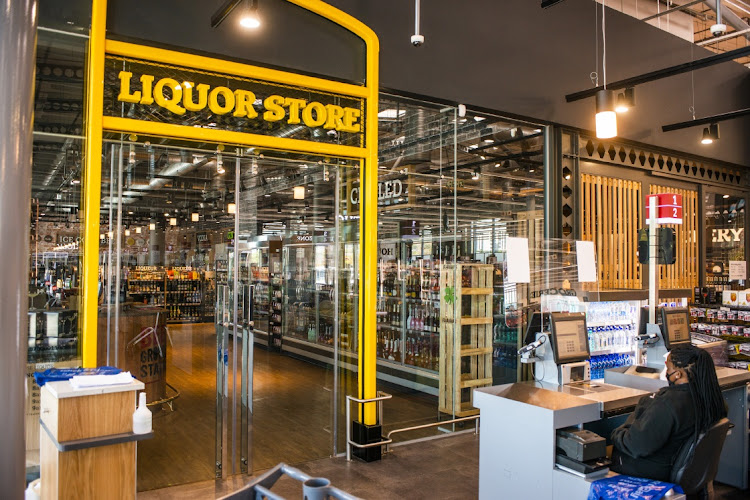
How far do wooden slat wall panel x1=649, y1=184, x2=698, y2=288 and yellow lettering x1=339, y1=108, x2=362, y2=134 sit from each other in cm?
563

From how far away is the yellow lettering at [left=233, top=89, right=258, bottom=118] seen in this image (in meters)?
4.75

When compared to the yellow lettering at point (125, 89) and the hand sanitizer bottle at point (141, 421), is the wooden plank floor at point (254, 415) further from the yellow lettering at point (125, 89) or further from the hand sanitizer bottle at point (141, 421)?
the hand sanitizer bottle at point (141, 421)

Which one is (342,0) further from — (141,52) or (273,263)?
(273,263)

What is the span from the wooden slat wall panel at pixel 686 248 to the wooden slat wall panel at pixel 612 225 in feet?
3.41

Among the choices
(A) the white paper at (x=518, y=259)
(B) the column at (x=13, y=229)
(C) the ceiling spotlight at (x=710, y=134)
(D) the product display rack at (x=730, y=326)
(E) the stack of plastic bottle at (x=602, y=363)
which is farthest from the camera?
(C) the ceiling spotlight at (x=710, y=134)

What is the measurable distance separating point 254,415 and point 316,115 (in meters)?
2.79

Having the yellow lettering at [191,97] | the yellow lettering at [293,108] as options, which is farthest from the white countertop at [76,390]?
the yellow lettering at [293,108]

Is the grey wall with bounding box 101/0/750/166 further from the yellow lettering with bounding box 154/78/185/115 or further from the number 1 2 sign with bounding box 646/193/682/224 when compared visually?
the number 1 2 sign with bounding box 646/193/682/224

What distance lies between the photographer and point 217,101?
467 cm

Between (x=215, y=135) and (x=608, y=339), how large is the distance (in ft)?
13.9

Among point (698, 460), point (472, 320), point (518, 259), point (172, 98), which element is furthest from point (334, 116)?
point (698, 460)

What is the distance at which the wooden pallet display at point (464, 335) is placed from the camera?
21.5ft

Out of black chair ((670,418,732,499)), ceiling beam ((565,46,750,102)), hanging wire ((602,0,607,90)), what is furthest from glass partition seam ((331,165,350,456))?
hanging wire ((602,0,607,90))

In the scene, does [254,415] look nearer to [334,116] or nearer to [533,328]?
[533,328]
